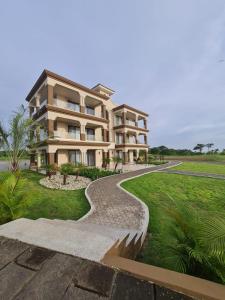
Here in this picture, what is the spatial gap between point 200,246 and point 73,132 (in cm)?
2016

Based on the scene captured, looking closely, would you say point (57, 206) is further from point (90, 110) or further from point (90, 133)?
point (90, 110)

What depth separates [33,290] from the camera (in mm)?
1739

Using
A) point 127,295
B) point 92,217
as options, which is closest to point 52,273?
point 127,295

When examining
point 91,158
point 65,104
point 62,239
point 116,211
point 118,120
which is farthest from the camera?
point 118,120

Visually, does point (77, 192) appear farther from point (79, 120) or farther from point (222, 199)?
point (79, 120)

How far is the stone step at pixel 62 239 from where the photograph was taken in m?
2.37

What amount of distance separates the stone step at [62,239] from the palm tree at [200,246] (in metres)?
1.40

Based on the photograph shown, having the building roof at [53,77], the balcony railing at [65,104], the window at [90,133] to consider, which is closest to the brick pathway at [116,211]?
the building roof at [53,77]

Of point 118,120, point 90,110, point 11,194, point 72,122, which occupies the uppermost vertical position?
point 90,110

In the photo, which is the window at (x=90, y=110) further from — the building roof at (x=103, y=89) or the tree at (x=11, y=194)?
the tree at (x=11, y=194)

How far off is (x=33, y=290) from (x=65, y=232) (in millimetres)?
1245

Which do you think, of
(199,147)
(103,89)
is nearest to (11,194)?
(103,89)

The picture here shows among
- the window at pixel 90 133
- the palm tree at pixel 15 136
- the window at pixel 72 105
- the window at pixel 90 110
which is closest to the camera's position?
the palm tree at pixel 15 136

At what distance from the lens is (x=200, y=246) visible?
8.93 feet
